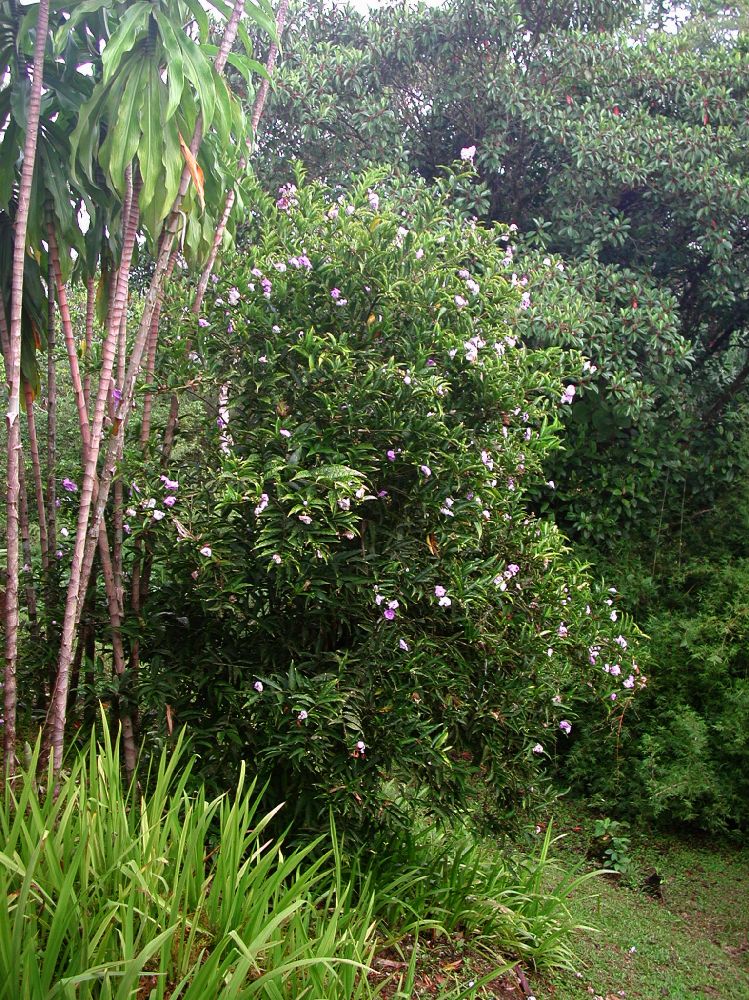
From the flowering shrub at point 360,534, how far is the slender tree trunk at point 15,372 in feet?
1.66

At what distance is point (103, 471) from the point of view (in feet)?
11.0

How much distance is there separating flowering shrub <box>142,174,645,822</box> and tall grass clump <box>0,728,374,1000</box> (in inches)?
23.5

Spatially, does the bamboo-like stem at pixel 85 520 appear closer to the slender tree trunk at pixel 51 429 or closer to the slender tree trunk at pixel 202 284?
the slender tree trunk at pixel 202 284

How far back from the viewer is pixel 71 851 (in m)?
2.53

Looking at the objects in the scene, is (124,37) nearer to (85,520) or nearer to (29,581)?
(85,520)

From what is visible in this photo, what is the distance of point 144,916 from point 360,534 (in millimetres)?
1625

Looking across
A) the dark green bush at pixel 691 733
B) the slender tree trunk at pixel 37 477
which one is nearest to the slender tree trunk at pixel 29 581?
the slender tree trunk at pixel 37 477

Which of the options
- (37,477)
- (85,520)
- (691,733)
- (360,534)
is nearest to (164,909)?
(85,520)

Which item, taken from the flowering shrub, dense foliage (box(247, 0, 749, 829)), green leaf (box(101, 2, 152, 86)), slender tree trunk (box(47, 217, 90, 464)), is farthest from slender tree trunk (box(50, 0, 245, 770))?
dense foliage (box(247, 0, 749, 829))

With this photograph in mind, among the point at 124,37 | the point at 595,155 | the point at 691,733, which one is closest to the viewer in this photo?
the point at 124,37

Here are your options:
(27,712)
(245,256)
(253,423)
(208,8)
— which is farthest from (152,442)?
(208,8)

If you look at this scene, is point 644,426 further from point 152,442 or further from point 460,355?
point 152,442

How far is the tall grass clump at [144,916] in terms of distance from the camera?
6.63ft

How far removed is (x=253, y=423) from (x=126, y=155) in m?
1.10
